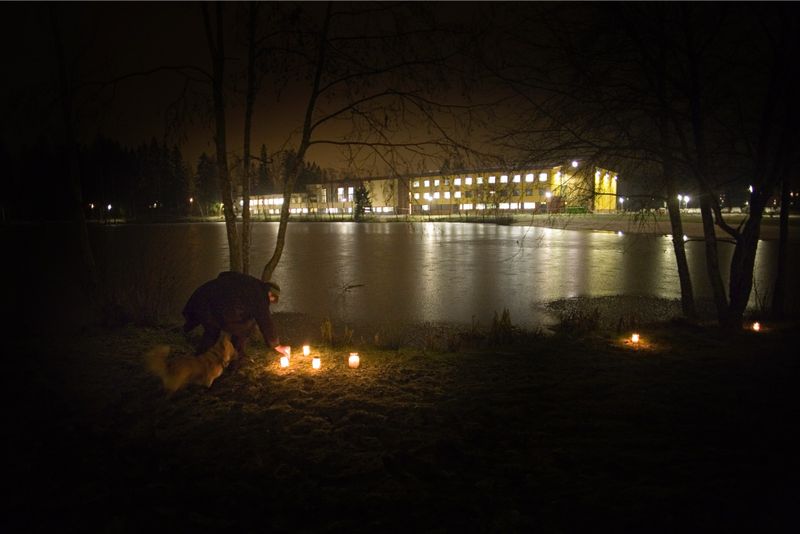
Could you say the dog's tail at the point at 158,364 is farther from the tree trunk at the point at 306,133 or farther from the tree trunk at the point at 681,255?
the tree trunk at the point at 681,255

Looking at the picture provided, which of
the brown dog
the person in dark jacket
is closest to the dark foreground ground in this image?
the brown dog

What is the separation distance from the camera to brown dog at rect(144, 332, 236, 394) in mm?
4871

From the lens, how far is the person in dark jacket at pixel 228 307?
18.0ft

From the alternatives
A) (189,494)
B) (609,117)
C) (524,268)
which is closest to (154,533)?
(189,494)

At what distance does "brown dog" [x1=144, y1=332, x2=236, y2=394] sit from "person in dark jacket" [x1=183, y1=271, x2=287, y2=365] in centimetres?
20

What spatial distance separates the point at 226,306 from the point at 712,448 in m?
4.73

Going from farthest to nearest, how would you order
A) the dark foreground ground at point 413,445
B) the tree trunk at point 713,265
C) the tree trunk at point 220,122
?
the tree trunk at point 713,265
the tree trunk at point 220,122
the dark foreground ground at point 413,445

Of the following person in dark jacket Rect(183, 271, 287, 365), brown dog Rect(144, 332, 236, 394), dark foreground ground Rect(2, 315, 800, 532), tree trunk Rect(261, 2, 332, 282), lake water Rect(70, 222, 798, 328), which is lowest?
lake water Rect(70, 222, 798, 328)

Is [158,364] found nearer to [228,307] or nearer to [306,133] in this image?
[228,307]

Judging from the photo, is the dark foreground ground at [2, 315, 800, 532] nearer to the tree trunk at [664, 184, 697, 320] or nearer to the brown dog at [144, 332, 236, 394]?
the brown dog at [144, 332, 236, 394]

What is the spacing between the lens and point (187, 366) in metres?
4.99

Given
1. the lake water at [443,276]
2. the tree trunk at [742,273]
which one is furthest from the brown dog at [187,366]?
the tree trunk at [742,273]

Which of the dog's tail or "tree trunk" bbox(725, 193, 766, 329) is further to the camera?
"tree trunk" bbox(725, 193, 766, 329)

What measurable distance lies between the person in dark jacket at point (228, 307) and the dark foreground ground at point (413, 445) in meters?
0.53
